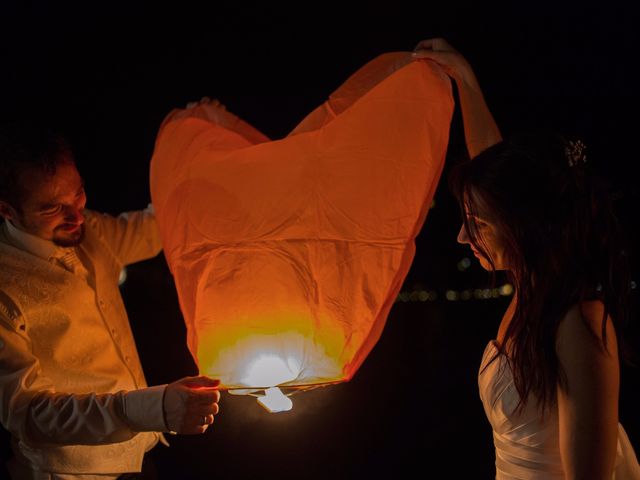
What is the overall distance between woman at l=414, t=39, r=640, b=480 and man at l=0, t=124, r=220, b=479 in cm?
Answer: 81

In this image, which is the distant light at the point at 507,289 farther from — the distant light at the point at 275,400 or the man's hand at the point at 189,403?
the man's hand at the point at 189,403

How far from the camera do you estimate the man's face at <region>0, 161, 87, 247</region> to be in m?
1.72

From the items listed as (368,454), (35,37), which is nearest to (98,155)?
(35,37)

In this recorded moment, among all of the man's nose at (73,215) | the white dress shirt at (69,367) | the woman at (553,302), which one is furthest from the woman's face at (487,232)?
the man's nose at (73,215)

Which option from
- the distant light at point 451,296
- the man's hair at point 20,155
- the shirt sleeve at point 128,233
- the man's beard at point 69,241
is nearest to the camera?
the man's hair at point 20,155

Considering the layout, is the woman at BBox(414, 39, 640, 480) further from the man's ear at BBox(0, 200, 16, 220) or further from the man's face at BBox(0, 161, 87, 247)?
the man's ear at BBox(0, 200, 16, 220)

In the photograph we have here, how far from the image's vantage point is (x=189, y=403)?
5.07ft

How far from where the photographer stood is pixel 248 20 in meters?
2.62

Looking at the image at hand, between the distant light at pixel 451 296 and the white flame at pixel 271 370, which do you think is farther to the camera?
the distant light at pixel 451 296

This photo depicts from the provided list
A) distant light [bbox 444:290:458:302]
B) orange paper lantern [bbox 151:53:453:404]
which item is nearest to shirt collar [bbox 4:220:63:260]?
orange paper lantern [bbox 151:53:453:404]

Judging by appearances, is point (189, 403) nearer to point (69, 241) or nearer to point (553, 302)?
point (69, 241)

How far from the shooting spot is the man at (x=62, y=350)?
1.59m

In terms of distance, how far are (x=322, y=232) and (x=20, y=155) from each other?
37.8 inches

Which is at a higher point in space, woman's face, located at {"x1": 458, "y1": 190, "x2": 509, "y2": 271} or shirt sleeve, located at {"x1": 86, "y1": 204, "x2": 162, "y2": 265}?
woman's face, located at {"x1": 458, "y1": 190, "x2": 509, "y2": 271}
